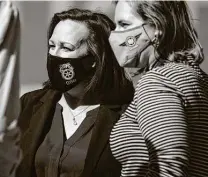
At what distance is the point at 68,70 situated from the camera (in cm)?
116

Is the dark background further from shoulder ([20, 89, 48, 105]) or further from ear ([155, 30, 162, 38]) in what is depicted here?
ear ([155, 30, 162, 38])

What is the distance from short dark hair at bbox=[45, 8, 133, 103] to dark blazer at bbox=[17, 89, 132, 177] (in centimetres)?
4

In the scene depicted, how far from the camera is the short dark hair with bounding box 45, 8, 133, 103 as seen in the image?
3.79 feet

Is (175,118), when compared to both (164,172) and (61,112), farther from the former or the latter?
(61,112)

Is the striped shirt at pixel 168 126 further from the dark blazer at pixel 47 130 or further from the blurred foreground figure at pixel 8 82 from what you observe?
the blurred foreground figure at pixel 8 82

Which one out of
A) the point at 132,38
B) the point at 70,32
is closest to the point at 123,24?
the point at 132,38

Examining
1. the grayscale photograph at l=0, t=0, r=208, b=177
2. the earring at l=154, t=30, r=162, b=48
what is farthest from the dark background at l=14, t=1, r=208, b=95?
the earring at l=154, t=30, r=162, b=48

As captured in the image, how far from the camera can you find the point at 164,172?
3.16ft

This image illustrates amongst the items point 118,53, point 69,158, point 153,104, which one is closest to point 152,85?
point 153,104

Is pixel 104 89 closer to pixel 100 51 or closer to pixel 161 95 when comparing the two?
pixel 100 51

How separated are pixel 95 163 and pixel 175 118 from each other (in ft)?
0.82

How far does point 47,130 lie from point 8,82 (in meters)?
0.24

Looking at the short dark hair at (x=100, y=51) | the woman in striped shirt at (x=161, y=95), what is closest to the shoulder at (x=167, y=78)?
the woman in striped shirt at (x=161, y=95)

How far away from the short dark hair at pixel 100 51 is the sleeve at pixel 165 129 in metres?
0.17
